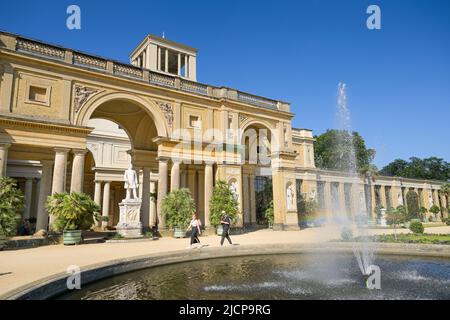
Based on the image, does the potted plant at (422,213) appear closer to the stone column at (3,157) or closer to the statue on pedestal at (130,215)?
the statue on pedestal at (130,215)

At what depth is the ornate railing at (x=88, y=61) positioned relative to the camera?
1650 cm

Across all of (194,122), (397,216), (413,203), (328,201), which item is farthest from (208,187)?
(413,203)

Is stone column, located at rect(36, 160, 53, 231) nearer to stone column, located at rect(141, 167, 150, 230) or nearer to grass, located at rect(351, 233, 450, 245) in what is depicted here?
stone column, located at rect(141, 167, 150, 230)

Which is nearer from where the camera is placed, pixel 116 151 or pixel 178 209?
pixel 178 209

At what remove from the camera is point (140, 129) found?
2183 centimetres

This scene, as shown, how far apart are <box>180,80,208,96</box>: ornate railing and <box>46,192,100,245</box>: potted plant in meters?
10.3

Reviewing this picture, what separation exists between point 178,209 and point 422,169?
78.1 m

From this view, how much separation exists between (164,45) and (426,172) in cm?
7454

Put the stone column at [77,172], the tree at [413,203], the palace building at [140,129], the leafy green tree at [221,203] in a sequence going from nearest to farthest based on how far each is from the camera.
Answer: the palace building at [140,129] → the stone column at [77,172] → the leafy green tree at [221,203] → the tree at [413,203]

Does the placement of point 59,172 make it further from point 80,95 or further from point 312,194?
point 312,194

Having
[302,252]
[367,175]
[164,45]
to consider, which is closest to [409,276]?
[302,252]

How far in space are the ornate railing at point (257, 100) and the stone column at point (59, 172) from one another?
12.9m

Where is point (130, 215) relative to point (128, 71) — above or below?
below

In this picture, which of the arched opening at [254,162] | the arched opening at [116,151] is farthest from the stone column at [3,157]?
the arched opening at [254,162]
